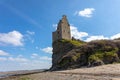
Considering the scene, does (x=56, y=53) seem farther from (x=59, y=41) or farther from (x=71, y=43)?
(x=71, y=43)

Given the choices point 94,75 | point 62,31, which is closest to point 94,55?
point 94,75

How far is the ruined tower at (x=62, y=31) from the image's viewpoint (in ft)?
191

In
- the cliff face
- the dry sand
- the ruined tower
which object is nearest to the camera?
the dry sand

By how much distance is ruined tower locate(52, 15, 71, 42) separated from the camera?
58281 millimetres

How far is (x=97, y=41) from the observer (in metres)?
41.0

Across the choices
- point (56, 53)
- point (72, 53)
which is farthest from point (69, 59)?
point (56, 53)

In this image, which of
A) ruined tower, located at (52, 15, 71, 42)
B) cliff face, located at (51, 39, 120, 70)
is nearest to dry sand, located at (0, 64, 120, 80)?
cliff face, located at (51, 39, 120, 70)

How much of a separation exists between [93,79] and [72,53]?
23646mm

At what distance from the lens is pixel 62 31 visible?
5816 cm

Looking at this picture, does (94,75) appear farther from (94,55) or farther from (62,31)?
(62,31)

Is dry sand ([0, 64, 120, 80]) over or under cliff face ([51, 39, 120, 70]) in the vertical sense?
under

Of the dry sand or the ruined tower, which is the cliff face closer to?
the dry sand

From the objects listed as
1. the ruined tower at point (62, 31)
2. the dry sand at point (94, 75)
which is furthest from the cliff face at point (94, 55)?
the ruined tower at point (62, 31)

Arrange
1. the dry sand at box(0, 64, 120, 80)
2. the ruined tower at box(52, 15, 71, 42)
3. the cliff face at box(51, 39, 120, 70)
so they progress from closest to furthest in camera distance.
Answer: the dry sand at box(0, 64, 120, 80), the cliff face at box(51, 39, 120, 70), the ruined tower at box(52, 15, 71, 42)
